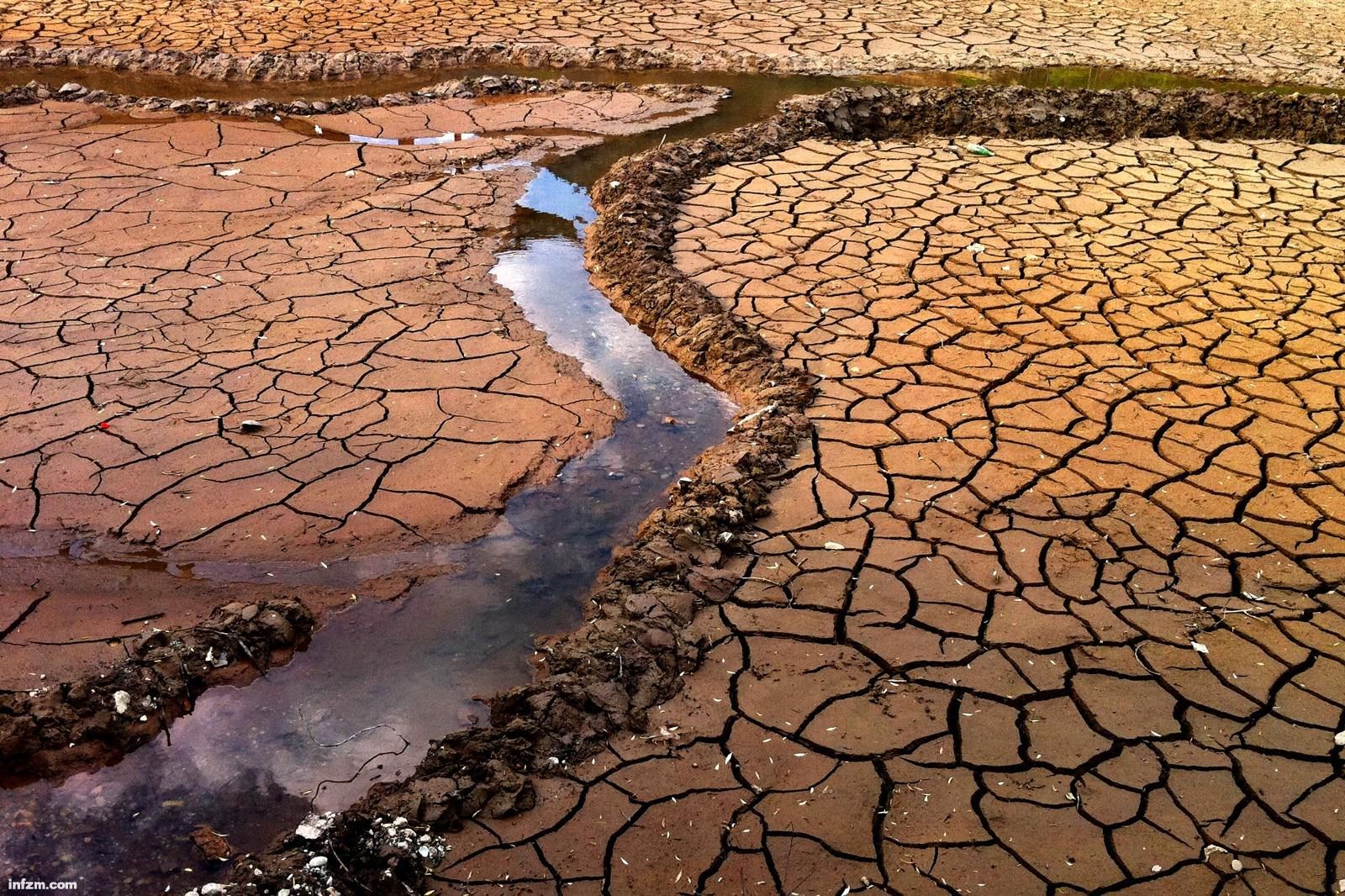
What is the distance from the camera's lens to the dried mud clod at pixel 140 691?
2.65m

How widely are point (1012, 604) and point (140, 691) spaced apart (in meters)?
2.35

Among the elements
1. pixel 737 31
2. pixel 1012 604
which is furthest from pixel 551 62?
pixel 1012 604

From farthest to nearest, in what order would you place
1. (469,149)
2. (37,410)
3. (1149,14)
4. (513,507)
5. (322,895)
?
1. (1149,14)
2. (469,149)
3. (37,410)
4. (513,507)
5. (322,895)

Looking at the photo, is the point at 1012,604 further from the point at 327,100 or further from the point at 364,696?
the point at 327,100

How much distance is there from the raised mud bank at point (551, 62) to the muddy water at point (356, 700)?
5.50m

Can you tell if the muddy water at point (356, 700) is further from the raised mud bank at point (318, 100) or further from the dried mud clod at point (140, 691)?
the raised mud bank at point (318, 100)

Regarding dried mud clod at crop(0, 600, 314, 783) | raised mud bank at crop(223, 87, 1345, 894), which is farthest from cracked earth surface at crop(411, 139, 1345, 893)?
dried mud clod at crop(0, 600, 314, 783)

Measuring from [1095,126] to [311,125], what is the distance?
539 centimetres

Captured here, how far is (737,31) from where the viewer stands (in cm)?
963

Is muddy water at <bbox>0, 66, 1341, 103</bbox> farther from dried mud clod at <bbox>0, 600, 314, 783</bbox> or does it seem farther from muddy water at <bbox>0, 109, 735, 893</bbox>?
dried mud clod at <bbox>0, 600, 314, 783</bbox>

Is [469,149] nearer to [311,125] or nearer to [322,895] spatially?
[311,125]

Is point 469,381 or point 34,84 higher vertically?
point 34,84

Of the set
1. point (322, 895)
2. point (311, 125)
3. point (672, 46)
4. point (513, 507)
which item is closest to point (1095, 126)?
point (672, 46)

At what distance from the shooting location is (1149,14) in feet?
34.6
